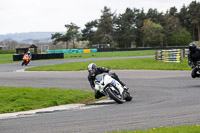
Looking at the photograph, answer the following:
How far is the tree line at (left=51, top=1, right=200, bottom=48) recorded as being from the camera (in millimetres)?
95562

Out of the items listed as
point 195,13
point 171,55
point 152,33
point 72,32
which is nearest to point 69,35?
point 72,32

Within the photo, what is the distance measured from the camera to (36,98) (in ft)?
42.4

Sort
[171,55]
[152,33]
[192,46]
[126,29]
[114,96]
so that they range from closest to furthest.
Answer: [114,96]
[192,46]
[171,55]
[152,33]
[126,29]

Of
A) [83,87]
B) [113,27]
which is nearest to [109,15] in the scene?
[113,27]

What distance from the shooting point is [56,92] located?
46.7 feet

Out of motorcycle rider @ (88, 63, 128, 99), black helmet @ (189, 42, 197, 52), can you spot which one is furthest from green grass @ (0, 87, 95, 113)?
black helmet @ (189, 42, 197, 52)

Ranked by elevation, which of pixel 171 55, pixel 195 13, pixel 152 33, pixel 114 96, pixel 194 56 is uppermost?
pixel 195 13

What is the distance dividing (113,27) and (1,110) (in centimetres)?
8923

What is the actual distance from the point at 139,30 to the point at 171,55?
226ft

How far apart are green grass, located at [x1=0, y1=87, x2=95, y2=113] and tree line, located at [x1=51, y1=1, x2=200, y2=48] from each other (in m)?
81.1

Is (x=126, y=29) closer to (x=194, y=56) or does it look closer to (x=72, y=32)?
(x=72, y=32)

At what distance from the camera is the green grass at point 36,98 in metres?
11.6

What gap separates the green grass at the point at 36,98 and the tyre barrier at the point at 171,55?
17753mm

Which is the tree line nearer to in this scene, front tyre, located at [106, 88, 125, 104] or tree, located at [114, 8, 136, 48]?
tree, located at [114, 8, 136, 48]
